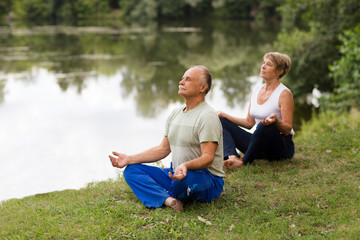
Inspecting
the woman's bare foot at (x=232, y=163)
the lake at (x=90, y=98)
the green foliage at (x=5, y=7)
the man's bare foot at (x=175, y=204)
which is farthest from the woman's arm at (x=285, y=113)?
the green foliage at (x=5, y=7)

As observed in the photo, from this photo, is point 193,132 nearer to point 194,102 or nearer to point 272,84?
point 194,102

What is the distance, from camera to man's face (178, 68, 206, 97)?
332cm

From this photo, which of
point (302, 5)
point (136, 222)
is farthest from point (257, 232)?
point (302, 5)

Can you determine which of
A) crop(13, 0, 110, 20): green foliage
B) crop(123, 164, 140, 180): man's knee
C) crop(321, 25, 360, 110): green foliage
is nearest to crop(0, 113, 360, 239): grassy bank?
crop(123, 164, 140, 180): man's knee

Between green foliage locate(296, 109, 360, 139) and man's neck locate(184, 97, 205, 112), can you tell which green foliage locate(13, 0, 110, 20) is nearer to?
green foliage locate(296, 109, 360, 139)

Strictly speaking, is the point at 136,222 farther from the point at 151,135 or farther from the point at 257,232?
the point at 151,135

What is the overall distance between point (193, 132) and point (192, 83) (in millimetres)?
393

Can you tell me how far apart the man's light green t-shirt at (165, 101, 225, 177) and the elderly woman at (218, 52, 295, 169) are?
799 millimetres

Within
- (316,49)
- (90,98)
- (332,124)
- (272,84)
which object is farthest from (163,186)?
(90,98)

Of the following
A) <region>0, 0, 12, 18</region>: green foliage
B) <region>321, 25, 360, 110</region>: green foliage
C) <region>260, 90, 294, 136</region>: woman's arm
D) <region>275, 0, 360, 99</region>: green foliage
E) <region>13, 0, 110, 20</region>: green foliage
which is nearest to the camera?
<region>260, 90, 294, 136</region>: woman's arm

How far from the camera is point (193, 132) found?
10.9 feet

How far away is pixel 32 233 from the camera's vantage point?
3275 mm

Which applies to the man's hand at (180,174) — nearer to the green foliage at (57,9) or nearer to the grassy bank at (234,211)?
the grassy bank at (234,211)

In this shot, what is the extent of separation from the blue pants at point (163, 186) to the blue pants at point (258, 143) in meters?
0.85
